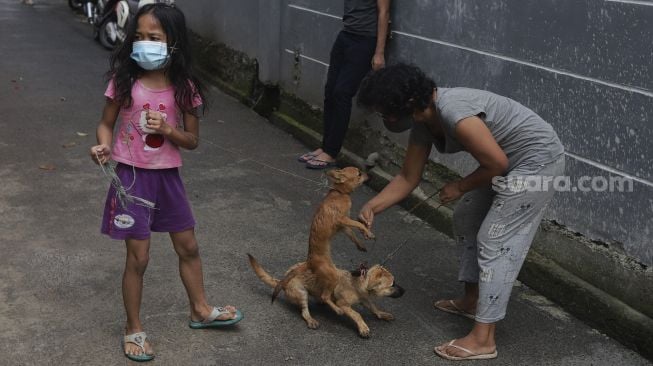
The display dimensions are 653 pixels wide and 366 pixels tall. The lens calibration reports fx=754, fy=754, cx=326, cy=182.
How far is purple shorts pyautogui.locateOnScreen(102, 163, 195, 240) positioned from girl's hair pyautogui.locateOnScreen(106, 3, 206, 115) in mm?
312

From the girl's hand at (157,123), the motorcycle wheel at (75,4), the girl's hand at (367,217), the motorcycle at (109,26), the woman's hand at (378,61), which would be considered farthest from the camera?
the motorcycle wheel at (75,4)

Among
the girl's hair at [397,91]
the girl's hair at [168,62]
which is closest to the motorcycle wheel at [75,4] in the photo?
the girl's hair at [168,62]

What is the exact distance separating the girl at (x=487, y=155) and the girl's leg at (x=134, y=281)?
1.07 meters

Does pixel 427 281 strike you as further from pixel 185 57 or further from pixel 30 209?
pixel 30 209

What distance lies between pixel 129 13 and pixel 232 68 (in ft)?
8.54

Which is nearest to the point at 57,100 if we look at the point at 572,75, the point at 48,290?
the point at 48,290

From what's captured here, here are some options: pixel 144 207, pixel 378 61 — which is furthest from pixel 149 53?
pixel 378 61

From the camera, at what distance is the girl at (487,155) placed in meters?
3.28

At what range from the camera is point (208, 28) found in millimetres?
9758

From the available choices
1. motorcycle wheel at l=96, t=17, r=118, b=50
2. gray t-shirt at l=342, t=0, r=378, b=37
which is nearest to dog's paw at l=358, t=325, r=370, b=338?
gray t-shirt at l=342, t=0, r=378, b=37

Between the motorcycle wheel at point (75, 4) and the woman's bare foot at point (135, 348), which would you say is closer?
the woman's bare foot at point (135, 348)

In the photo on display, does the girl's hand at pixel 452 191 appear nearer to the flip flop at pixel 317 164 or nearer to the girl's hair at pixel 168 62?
the girl's hair at pixel 168 62

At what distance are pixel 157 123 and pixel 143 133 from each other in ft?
0.59

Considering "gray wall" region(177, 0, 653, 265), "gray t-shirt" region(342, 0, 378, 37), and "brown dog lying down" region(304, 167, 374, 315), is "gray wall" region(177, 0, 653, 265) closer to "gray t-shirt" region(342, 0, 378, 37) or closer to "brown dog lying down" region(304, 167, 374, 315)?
"gray t-shirt" region(342, 0, 378, 37)
